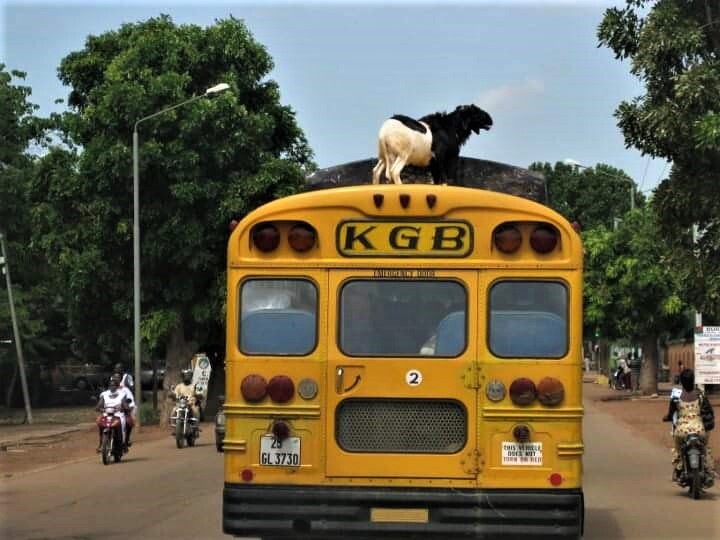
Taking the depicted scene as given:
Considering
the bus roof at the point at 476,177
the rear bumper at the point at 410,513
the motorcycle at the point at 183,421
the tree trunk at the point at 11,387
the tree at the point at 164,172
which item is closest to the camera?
the rear bumper at the point at 410,513

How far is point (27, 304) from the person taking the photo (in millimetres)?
40625

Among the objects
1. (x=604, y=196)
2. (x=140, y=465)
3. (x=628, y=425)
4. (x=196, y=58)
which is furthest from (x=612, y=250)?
(x=604, y=196)

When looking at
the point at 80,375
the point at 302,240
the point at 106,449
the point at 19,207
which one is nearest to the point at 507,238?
the point at 302,240

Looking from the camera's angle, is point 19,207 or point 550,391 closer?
point 550,391

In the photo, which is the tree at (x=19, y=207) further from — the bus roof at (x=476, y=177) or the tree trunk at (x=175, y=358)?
the bus roof at (x=476, y=177)

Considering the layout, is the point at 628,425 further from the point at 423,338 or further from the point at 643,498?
the point at 423,338

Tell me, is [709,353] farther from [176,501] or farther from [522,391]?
[522,391]

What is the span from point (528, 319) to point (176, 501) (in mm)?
7401

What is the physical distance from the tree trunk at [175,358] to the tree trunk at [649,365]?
19.5m

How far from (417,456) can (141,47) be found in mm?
24212

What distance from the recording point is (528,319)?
312 inches

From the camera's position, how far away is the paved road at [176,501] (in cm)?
1154

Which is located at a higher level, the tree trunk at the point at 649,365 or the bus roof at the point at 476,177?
the bus roof at the point at 476,177

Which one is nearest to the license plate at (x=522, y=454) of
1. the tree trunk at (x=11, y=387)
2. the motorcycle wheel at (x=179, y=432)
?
the motorcycle wheel at (x=179, y=432)
